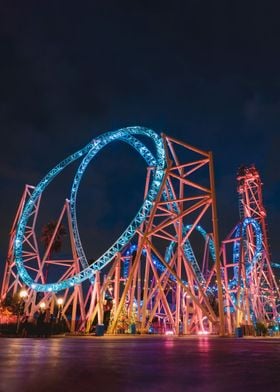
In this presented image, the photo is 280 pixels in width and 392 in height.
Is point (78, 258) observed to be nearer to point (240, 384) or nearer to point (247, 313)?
point (247, 313)

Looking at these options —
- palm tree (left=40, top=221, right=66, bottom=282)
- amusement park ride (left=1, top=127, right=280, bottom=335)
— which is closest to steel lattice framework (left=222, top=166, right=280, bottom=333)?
amusement park ride (left=1, top=127, right=280, bottom=335)

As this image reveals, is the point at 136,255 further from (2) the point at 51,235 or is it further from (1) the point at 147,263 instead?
(2) the point at 51,235

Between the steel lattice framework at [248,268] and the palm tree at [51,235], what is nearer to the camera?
the steel lattice framework at [248,268]

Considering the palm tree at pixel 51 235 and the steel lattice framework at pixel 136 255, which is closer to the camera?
the steel lattice framework at pixel 136 255

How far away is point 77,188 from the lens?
101 ft

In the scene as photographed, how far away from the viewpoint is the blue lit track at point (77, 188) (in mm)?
24031

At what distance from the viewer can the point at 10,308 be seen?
35.4 meters

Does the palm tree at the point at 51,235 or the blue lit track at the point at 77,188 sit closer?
the blue lit track at the point at 77,188

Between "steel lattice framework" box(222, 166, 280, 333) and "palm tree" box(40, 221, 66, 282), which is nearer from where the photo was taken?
"steel lattice framework" box(222, 166, 280, 333)

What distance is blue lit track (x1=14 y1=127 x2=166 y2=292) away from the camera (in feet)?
78.8

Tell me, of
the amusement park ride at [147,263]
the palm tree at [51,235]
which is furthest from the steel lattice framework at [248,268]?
the palm tree at [51,235]

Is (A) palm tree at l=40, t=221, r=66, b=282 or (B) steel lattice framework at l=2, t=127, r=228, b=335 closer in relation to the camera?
(B) steel lattice framework at l=2, t=127, r=228, b=335

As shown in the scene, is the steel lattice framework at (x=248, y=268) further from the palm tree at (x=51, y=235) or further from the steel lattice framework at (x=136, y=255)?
the palm tree at (x=51, y=235)

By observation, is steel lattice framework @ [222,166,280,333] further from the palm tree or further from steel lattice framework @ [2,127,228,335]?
the palm tree
